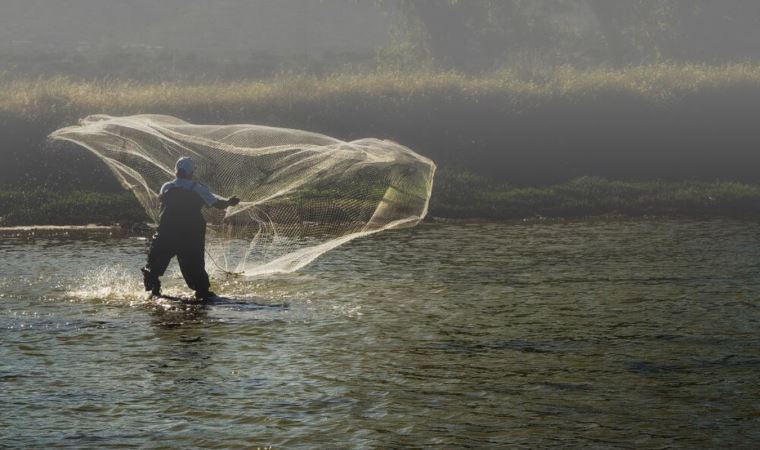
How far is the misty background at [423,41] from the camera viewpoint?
69500 mm

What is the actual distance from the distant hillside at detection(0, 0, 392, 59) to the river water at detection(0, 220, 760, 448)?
237 feet

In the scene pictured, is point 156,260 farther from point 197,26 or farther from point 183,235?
point 197,26

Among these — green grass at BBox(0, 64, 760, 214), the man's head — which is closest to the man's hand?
the man's head

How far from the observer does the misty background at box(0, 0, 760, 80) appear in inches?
2736

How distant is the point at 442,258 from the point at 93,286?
705 centimetres

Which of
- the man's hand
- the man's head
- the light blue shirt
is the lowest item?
the man's hand

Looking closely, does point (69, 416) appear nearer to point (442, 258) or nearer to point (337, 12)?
point (442, 258)

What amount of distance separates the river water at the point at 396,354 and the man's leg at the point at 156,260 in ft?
1.63

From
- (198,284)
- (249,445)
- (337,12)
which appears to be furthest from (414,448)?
(337,12)

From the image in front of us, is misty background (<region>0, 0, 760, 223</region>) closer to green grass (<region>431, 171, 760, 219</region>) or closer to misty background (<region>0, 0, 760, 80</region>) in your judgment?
green grass (<region>431, 171, 760, 219</region>)

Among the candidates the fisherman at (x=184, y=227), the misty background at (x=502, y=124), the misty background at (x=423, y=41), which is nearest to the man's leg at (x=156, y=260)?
the fisherman at (x=184, y=227)

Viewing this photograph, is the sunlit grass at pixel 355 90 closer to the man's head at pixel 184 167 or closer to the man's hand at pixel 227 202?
the man's head at pixel 184 167

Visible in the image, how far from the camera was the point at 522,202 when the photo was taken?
110ft

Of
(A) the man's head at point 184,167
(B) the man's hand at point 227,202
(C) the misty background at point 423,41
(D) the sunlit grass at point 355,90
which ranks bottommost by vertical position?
(B) the man's hand at point 227,202
